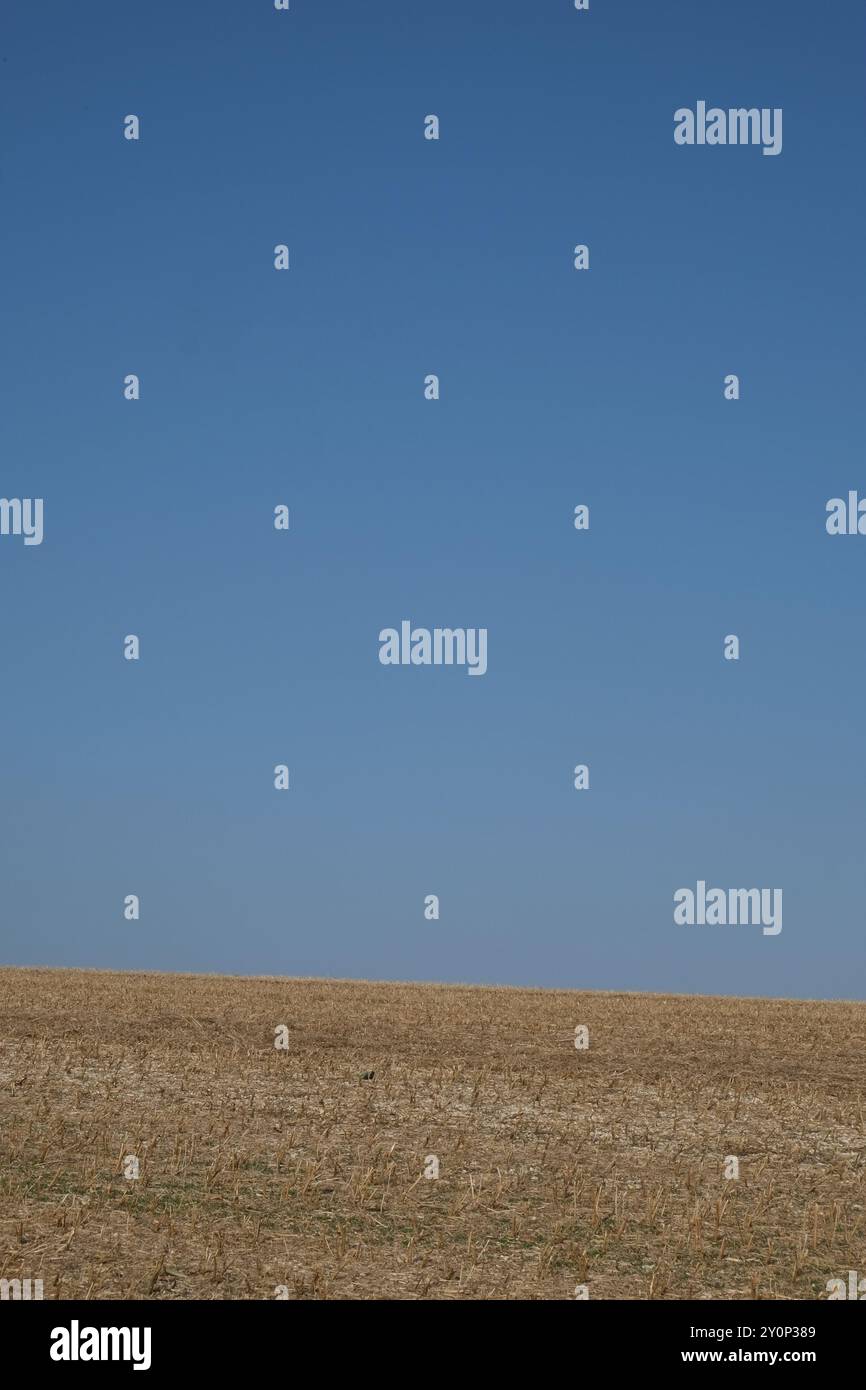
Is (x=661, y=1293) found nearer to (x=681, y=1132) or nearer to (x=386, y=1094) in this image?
(x=681, y=1132)

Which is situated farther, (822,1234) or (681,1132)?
(681,1132)

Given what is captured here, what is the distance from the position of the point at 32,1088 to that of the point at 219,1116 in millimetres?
4444

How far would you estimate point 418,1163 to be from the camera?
64.8 feet

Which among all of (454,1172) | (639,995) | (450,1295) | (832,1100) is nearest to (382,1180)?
(454,1172)

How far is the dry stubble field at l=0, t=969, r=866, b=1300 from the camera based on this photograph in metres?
14.7

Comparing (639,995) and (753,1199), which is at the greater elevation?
(639,995)

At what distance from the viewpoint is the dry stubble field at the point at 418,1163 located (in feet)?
48.1

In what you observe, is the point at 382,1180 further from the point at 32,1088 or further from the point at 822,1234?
the point at 32,1088

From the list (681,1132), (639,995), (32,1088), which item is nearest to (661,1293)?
(681,1132)

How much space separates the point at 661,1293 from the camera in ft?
46.5
